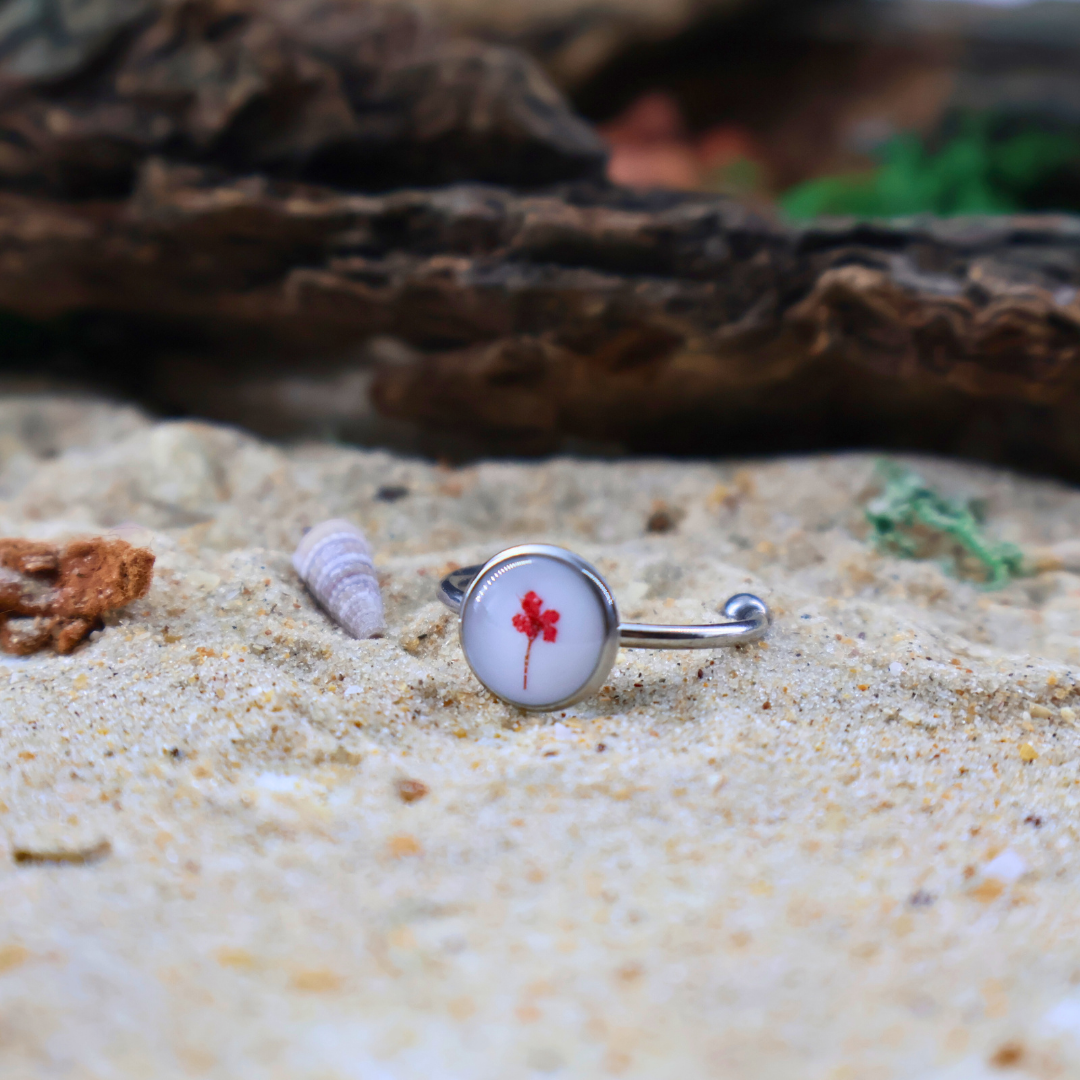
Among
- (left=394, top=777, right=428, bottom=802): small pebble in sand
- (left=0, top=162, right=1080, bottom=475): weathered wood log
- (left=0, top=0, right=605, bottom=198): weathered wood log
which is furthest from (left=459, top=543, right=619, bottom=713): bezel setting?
(left=0, top=0, right=605, bottom=198): weathered wood log

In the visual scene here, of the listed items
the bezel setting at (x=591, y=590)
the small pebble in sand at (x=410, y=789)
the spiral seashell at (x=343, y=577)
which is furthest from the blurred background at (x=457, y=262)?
the small pebble in sand at (x=410, y=789)

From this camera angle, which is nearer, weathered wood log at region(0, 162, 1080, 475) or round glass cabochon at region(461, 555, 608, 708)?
round glass cabochon at region(461, 555, 608, 708)

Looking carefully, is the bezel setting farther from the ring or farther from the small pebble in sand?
the small pebble in sand

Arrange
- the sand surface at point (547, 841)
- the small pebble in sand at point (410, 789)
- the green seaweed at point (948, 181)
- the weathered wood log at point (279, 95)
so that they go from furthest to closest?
the green seaweed at point (948, 181) < the weathered wood log at point (279, 95) < the small pebble in sand at point (410, 789) < the sand surface at point (547, 841)

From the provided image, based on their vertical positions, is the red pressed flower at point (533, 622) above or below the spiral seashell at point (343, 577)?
below

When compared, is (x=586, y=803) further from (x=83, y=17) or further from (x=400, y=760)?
(x=83, y=17)

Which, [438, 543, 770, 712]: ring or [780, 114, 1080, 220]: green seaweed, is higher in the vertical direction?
[780, 114, 1080, 220]: green seaweed

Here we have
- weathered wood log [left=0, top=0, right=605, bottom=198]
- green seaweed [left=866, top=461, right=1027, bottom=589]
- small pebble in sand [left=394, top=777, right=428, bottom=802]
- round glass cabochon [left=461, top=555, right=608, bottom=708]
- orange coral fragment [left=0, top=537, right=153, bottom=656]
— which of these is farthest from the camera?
weathered wood log [left=0, top=0, right=605, bottom=198]

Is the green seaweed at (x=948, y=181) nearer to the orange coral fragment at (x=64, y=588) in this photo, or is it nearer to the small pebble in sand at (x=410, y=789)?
the orange coral fragment at (x=64, y=588)
